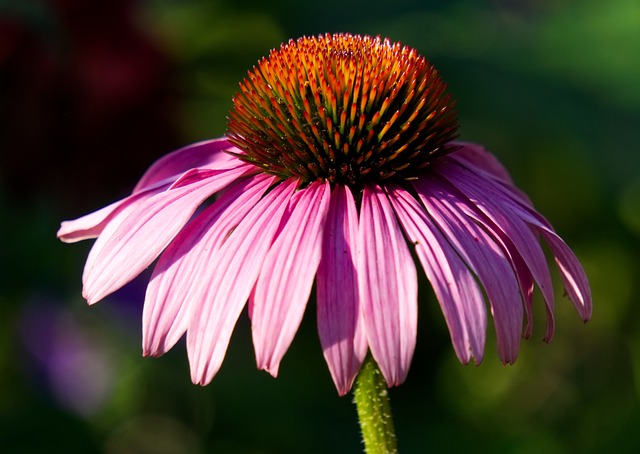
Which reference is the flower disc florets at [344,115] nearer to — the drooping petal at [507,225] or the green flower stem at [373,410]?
the drooping petal at [507,225]

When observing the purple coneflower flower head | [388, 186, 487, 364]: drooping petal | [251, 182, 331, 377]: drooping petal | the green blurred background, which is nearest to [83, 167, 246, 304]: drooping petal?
the purple coneflower flower head

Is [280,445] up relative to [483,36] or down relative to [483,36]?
down

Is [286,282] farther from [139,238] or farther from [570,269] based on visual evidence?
[570,269]

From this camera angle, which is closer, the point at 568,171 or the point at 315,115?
the point at 315,115

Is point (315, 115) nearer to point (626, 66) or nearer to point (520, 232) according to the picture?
point (520, 232)

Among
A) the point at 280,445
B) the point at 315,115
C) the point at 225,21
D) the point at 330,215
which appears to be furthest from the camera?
the point at 225,21

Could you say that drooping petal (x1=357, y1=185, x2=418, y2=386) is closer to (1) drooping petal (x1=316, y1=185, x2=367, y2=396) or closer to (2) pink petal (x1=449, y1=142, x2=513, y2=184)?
(1) drooping petal (x1=316, y1=185, x2=367, y2=396)

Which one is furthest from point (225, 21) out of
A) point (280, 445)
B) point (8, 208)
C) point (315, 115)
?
point (315, 115)

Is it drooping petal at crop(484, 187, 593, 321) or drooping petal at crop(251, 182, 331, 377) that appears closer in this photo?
drooping petal at crop(251, 182, 331, 377)
